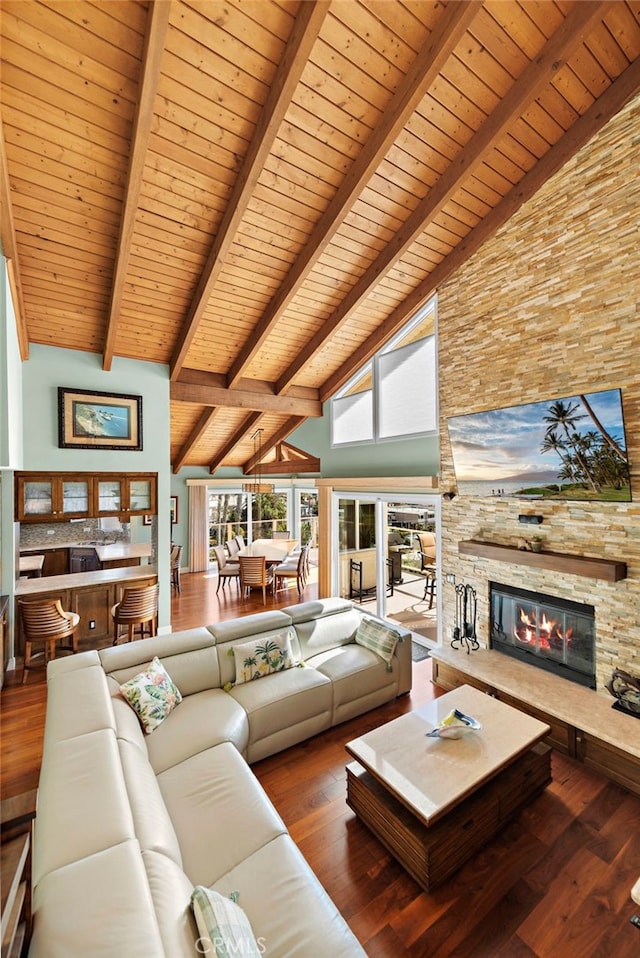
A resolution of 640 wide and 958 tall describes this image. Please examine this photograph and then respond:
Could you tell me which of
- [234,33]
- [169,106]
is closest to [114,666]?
[169,106]

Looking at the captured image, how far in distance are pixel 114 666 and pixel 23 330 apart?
136 inches

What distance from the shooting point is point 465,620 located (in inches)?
175

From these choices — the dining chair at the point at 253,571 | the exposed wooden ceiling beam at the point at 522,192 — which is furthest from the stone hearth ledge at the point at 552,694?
the exposed wooden ceiling beam at the point at 522,192

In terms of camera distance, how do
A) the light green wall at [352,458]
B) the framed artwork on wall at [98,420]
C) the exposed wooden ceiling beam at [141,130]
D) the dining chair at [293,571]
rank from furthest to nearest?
the dining chair at [293,571], the light green wall at [352,458], the framed artwork on wall at [98,420], the exposed wooden ceiling beam at [141,130]

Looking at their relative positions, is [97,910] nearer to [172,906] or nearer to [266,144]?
[172,906]

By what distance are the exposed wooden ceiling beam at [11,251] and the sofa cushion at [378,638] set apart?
4415 mm

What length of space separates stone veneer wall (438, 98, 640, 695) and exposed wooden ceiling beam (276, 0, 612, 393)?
873 mm

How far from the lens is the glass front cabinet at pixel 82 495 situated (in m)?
4.69

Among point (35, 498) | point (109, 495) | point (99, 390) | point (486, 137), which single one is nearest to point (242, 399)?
point (99, 390)

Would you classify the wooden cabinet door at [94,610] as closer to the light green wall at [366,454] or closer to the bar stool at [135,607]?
the bar stool at [135,607]

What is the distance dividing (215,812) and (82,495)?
399 cm

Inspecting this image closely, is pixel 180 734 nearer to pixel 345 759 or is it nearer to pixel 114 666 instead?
pixel 114 666

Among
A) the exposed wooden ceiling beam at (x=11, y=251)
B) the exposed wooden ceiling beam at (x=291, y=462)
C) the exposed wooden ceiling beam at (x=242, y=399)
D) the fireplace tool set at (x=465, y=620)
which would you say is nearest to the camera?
the exposed wooden ceiling beam at (x=11, y=251)

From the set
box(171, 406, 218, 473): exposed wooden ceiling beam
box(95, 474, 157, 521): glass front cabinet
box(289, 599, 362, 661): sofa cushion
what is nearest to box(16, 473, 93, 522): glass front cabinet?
box(95, 474, 157, 521): glass front cabinet
